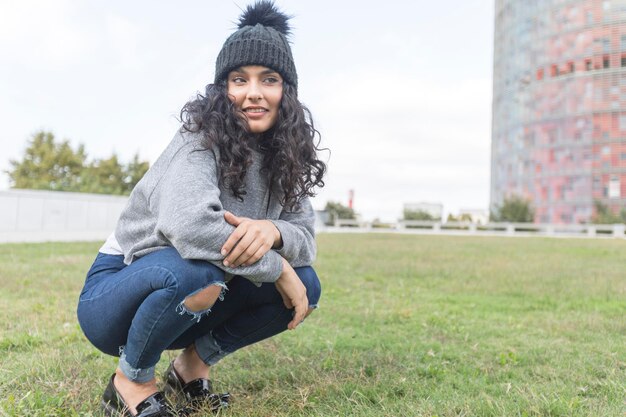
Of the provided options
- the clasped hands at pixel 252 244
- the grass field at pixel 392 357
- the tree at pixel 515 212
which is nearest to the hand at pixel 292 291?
the clasped hands at pixel 252 244

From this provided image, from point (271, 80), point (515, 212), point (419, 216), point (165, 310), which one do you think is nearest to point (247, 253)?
point (165, 310)

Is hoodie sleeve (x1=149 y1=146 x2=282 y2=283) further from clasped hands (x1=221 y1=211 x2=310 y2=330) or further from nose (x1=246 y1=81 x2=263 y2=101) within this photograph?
nose (x1=246 y1=81 x2=263 y2=101)

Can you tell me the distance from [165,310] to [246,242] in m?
0.39

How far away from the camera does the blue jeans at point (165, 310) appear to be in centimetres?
214

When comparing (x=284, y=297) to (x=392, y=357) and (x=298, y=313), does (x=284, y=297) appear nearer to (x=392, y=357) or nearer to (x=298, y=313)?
(x=298, y=313)

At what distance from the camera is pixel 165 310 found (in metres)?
2.15

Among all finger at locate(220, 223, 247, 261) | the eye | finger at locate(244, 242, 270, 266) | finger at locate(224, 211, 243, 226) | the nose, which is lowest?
finger at locate(244, 242, 270, 266)

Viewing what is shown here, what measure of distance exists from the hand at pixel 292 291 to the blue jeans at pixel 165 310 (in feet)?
0.28

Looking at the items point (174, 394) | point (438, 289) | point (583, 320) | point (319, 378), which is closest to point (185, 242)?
point (174, 394)

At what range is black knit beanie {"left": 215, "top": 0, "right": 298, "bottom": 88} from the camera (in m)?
2.45

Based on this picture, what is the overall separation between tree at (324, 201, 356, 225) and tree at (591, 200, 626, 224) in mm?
19044

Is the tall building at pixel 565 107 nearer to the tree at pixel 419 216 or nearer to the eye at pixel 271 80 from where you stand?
the tree at pixel 419 216

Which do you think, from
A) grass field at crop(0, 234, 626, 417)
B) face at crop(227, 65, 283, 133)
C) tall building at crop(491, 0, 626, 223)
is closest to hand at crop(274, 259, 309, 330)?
grass field at crop(0, 234, 626, 417)

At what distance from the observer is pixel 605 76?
54.0m
